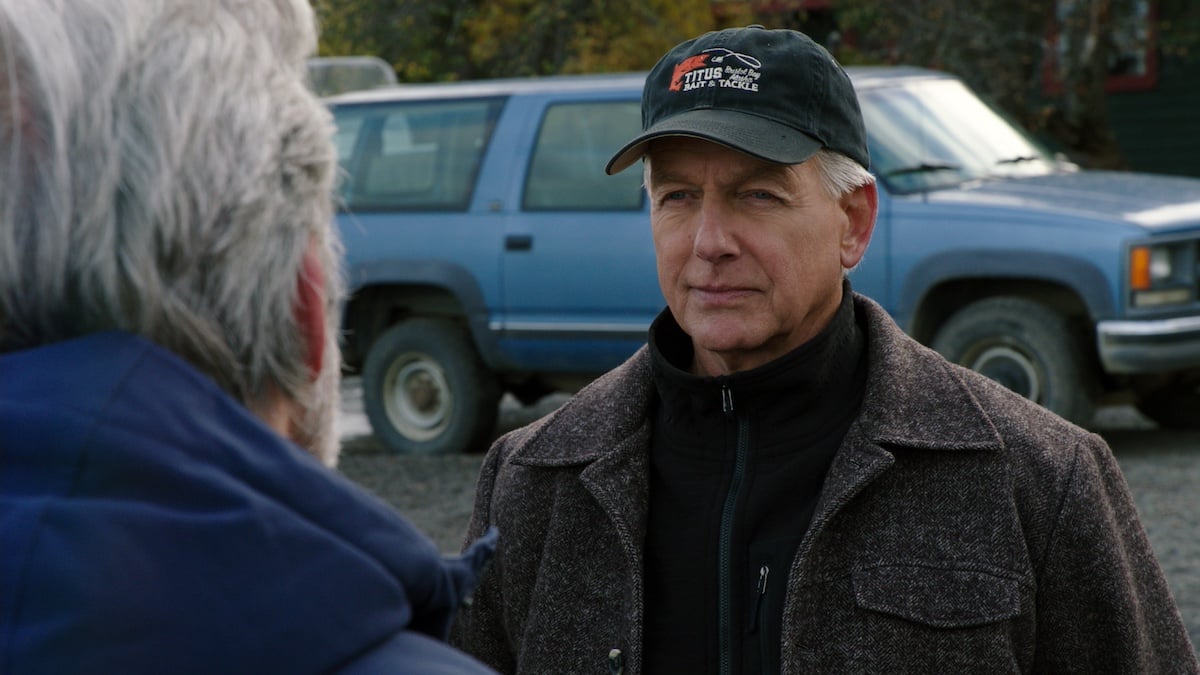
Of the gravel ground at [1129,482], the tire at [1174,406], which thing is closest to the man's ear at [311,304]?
the gravel ground at [1129,482]

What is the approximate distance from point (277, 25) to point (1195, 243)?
7140 millimetres

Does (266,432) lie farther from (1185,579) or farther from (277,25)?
(1185,579)

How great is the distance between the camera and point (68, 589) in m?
1.17

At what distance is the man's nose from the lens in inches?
103

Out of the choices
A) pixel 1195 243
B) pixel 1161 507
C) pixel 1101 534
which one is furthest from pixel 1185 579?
pixel 1101 534

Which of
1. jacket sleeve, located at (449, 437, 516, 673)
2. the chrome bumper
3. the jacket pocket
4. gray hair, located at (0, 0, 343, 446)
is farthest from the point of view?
the chrome bumper

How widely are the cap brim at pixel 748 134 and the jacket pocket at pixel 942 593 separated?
2.14 ft

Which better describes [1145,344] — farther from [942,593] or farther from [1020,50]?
[1020,50]

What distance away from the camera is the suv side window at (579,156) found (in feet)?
29.1

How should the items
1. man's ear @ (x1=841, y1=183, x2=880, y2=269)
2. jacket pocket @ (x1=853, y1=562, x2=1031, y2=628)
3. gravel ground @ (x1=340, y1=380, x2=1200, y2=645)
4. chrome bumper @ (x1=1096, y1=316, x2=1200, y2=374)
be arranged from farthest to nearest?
chrome bumper @ (x1=1096, y1=316, x2=1200, y2=374) → gravel ground @ (x1=340, y1=380, x2=1200, y2=645) → man's ear @ (x1=841, y1=183, x2=880, y2=269) → jacket pocket @ (x1=853, y1=562, x2=1031, y2=628)

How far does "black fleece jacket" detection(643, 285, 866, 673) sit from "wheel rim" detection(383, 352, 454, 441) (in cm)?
706

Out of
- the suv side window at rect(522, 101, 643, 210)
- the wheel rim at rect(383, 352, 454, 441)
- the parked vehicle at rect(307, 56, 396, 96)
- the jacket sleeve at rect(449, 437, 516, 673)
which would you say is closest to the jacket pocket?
the jacket sleeve at rect(449, 437, 516, 673)

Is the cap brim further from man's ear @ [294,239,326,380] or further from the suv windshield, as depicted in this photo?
the suv windshield

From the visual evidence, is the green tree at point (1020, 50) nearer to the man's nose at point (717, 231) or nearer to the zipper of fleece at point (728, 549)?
the man's nose at point (717, 231)
